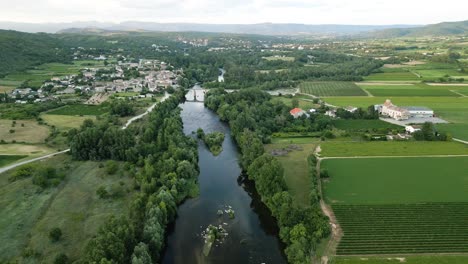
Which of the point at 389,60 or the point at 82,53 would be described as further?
the point at 82,53

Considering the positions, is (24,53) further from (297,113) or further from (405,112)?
(405,112)

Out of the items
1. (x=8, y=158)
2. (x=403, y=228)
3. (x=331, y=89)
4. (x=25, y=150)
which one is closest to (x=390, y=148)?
(x=403, y=228)

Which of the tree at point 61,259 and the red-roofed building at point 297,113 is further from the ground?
the red-roofed building at point 297,113

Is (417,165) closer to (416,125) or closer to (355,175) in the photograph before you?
(355,175)

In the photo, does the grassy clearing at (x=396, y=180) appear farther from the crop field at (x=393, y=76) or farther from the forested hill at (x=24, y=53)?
the forested hill at (x=24, y=53)

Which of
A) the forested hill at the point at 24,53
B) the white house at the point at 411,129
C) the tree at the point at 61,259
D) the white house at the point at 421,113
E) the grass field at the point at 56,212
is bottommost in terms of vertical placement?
the grass field at the point at 56,212

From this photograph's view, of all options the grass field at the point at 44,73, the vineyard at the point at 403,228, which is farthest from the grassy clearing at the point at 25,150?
the grass field at the point at 44,73

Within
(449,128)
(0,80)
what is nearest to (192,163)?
(449,128)
